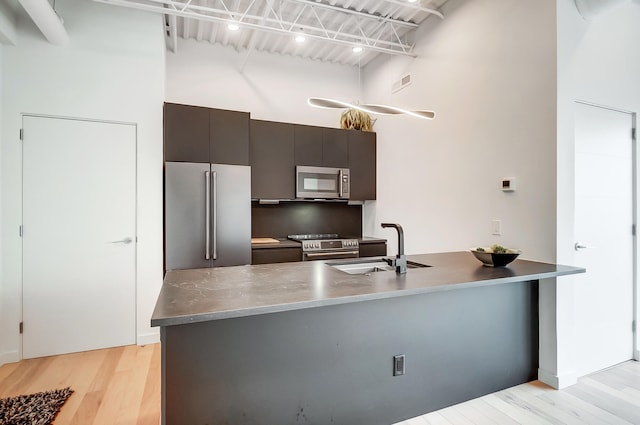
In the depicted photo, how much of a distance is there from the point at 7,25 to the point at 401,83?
381cm

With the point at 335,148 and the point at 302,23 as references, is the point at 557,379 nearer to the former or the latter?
the point at 335,148

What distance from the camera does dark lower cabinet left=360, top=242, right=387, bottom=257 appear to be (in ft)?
14.1

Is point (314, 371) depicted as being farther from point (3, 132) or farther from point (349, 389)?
point (3, 132)

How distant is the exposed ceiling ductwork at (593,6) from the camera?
7.84ft

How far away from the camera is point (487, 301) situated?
7.75 feet

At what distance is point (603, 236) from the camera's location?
9.21ft

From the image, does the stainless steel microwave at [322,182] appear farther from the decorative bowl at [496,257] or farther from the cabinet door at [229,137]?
the decorative bowl at [496,257]

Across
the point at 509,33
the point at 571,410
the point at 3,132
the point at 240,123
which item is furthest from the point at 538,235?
the point at 3,132

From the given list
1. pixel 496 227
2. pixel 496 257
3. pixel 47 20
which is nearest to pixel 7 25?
pixel 47 20

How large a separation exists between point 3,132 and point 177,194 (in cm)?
150

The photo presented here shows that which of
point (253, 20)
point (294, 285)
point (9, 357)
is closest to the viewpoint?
point (294, 285)

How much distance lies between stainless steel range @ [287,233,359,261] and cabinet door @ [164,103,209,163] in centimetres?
146

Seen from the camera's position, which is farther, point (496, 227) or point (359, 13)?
point (359, 13)

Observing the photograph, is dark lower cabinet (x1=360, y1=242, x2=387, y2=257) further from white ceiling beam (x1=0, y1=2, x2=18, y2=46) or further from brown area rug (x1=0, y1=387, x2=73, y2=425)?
white ceiling beam (x1=0, y1=2, x2=18, y2=46)
